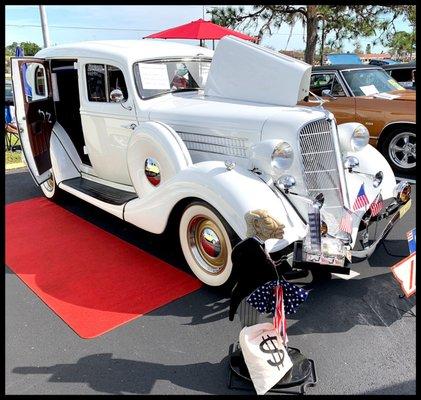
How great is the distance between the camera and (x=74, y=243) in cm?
431

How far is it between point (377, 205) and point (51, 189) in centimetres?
413

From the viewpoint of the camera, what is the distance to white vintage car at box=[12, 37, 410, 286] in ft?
10.0

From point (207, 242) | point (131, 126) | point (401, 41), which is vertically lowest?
point (207, 242)

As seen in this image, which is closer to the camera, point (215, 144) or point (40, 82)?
point (215, 144)

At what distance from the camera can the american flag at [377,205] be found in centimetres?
343

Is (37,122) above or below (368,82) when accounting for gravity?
below

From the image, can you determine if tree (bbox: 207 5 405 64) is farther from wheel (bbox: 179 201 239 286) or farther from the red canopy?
wheel (bbox: 179 201 239 286)

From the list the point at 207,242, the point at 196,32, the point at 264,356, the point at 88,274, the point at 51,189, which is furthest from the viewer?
the point at 196,32

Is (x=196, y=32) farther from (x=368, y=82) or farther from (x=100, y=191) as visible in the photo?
(x=100, y=191)

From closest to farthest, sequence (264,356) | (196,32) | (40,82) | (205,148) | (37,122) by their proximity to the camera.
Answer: (264,356), (205,148), (37,122), (40,82), (196,32)

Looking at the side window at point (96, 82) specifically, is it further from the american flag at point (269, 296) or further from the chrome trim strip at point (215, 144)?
the american flag at point (269, 296)

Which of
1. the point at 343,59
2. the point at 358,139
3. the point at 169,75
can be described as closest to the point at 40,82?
the point at 169,75

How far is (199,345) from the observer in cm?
272

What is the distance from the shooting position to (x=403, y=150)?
6.55m
